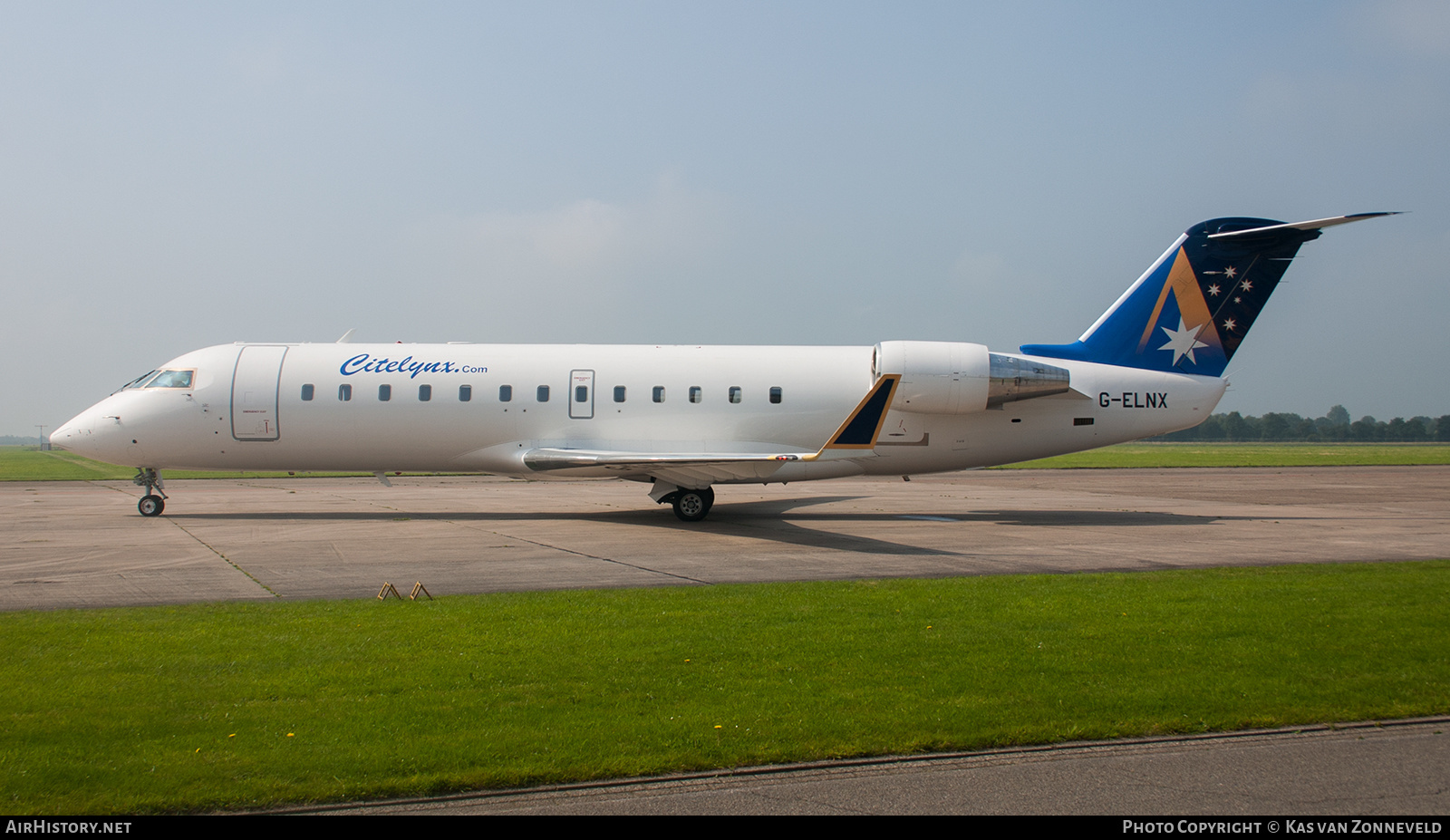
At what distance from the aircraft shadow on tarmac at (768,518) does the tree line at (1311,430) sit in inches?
5627

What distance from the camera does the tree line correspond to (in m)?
146

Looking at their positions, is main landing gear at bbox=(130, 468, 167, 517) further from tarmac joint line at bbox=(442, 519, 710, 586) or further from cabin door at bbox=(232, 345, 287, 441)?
tarmac joint line at bbox=(442, 519, 710, 586)

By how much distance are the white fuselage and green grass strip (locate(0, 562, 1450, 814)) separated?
32.4ft

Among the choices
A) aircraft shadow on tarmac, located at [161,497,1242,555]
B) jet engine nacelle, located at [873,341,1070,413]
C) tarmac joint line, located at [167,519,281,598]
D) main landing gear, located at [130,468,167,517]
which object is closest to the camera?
tarmac joint line, located at [167,519,281,598]

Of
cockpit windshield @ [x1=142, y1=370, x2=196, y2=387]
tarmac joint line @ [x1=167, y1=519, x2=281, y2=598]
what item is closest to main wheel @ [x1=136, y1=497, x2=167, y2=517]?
tarmac joint line @ [x1=167, y1=519, x2=281, y2=598]

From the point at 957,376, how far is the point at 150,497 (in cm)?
1744

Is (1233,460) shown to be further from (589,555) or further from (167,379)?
(167,379)

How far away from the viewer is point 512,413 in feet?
63.2

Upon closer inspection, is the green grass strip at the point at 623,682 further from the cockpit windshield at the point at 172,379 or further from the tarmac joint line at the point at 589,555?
the cockpit windshield at the point at 172,379

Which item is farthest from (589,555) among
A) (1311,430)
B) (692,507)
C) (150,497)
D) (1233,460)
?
(1311,430)

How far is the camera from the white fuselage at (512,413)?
19281mm

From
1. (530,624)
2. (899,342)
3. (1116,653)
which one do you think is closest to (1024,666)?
(1116,653)

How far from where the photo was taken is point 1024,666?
22.7 feet

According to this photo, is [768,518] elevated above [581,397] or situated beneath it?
situated beneath
